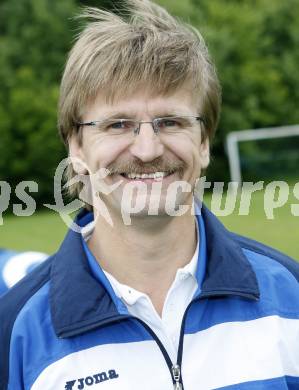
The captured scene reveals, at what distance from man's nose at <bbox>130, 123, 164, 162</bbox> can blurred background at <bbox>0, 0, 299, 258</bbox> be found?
52.1 ft

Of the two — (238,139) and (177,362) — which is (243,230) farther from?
(238,139)

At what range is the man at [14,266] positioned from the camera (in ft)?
9.15

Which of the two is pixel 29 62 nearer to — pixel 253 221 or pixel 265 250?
pixel 253 221

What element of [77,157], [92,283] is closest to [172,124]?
[77,157]

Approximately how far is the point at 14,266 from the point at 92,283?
1.05 metres

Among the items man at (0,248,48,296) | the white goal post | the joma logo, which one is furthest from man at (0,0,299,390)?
the white goal post

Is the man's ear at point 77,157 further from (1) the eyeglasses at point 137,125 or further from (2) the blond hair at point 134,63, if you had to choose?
(1) the eyeglasses at point 137,125

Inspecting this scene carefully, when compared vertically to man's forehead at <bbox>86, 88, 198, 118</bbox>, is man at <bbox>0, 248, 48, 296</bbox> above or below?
below

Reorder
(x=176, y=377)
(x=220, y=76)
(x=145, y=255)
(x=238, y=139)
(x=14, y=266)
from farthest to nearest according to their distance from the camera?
(x=238, y=139) < (x=220, y=76) < (x=14, y=266) < (x=145, y=255) < (x=176, y=377)

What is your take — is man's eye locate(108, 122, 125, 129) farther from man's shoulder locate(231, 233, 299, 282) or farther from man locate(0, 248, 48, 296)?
man locate(0, 248, 48, 296)

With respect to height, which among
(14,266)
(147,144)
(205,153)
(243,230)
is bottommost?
(243,230)

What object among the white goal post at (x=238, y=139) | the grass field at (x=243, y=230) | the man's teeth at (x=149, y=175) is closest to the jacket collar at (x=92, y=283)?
the man's teeth at (x=149, y=175)

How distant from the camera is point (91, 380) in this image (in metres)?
1.85

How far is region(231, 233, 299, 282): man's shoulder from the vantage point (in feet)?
6.62
